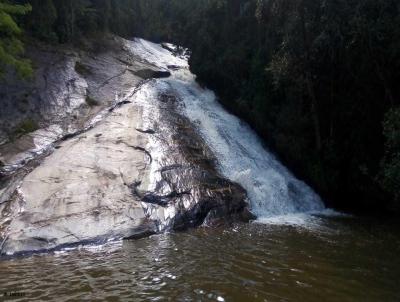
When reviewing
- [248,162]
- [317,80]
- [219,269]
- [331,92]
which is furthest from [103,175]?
[331,92]

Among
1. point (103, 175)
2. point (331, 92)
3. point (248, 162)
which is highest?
point (331, 92)

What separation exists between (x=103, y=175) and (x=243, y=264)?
6332 mm

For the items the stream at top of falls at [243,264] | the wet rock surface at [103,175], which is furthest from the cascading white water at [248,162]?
the wet rock surface at [103,175]

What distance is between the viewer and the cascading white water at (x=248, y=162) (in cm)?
1652

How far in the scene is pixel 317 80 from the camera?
63.6ft

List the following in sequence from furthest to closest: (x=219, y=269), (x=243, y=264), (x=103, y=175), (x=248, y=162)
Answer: (x=248, y=162) → (x=103, y=175) → (x=243, y=264) → (x=219, y=269)

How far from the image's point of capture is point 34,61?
2256 cm

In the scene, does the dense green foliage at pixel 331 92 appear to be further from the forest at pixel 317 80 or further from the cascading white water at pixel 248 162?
the cascading white water at pixel 248 162

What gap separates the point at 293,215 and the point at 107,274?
8647 millimetres

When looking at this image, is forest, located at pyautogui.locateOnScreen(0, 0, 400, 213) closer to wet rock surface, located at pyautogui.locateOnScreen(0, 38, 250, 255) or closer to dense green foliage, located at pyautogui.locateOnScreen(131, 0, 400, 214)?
dense green foliage, located at pyautogui.locateOnScreen(131, 0, 400, 214)

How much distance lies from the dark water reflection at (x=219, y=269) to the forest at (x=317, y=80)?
158 inches

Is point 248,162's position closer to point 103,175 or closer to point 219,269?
point 103,175

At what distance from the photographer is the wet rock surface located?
39.7 ft

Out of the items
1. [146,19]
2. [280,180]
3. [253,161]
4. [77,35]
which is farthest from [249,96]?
[146,19]
